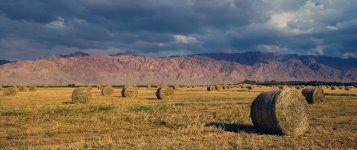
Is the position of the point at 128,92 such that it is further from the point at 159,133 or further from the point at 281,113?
the point at 281,113

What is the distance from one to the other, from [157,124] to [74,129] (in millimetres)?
3711

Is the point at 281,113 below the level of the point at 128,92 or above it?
below

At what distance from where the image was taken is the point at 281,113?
52.6ft

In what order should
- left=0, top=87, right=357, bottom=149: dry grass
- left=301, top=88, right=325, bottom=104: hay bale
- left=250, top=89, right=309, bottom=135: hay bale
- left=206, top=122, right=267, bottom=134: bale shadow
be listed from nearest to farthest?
left=0, top=87, right=357, bottom=149: dry grass, left=250, top=89, right=309, bottom=135: hay bale, left=206, top=122, right=267, bottom=134: bale shadow, left=301, top=88, right=325, bottom=104: hay bale

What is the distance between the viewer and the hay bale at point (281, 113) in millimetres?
15953

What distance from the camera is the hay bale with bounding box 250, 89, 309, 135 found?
52.3 ft

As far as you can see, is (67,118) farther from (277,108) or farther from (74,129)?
(277,108)

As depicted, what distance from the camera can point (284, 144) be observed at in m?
13.8

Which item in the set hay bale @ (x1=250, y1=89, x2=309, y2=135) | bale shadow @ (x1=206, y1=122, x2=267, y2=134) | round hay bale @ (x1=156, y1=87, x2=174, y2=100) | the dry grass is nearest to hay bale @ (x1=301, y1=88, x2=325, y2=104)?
the dry grass

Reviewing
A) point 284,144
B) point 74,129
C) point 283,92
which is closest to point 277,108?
point 283,92

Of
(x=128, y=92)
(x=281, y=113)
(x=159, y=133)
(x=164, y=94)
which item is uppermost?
(x=128, y=92)

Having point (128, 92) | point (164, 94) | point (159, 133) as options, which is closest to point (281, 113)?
point (159, 133)

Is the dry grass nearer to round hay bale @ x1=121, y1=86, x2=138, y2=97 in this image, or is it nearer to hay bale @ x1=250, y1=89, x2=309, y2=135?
hay bale @ x1=250, y1=89, x2=309, y2=135

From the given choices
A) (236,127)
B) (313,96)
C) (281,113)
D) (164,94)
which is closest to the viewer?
(281,113)
